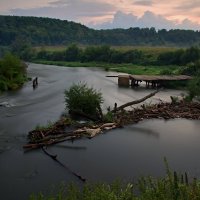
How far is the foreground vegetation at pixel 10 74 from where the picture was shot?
283 ft

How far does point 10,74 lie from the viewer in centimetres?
9050

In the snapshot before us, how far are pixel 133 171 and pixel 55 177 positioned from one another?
6.95 metres

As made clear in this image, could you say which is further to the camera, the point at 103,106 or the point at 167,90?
the point at 167,90

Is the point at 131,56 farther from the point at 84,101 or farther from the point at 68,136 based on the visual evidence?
the point at 68,136

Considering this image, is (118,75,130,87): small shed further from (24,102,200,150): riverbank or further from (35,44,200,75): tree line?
(24,102,200,150): riverbank

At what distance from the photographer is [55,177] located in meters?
31.9

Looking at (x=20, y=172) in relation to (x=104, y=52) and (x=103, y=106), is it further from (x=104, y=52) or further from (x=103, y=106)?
(x=104, y=52)

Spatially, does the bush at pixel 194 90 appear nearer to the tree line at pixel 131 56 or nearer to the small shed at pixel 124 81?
the small shed at pixel 124 81

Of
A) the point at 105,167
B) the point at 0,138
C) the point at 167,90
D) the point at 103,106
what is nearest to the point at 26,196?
the point at 105,167

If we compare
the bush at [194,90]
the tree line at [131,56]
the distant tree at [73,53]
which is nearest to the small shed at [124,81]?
the tree line at [131,56]

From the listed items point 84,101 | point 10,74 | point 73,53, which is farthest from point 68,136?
point 73,53

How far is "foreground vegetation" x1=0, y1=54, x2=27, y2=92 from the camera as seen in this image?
86.2 metres

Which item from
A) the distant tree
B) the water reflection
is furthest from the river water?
the distant tree

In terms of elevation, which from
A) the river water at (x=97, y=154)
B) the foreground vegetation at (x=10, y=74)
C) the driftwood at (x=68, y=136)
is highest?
the foreground vegetation at (x=10, y=74)
